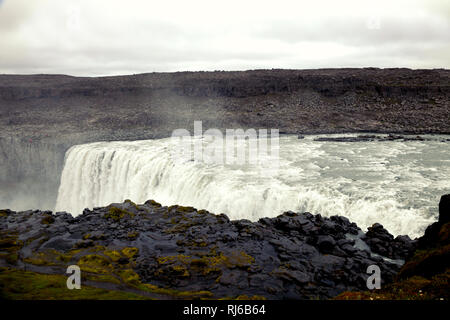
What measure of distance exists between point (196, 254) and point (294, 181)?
30.8 ft

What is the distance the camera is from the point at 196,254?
1347cm

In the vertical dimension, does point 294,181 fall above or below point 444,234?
below

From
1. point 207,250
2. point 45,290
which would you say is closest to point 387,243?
point 207,250

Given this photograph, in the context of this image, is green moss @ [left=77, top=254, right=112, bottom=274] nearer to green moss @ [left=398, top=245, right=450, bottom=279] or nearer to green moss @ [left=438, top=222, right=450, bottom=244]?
green moss @ [left=398, top=245, right=450, bottom=279]

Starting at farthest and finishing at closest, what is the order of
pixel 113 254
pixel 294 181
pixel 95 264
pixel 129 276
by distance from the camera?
pixel 294 181 < pixel 113 254 < pixel 95 264 < pixel 129 276

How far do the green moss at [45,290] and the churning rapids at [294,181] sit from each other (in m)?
10.3

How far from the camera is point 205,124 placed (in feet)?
165

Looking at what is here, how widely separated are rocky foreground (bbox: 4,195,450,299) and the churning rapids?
6.50 feet

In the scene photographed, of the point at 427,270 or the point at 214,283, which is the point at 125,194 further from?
the point at 427,270

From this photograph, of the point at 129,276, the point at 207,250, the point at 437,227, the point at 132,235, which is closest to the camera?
the point at 437,227

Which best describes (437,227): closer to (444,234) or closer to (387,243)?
(444,234)

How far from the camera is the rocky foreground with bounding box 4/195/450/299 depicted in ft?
35.9

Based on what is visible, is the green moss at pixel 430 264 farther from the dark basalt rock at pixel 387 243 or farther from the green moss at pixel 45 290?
the green moss at pixel 45 290

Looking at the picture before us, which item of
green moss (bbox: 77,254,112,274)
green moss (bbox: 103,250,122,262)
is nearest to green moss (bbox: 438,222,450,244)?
green moss (bbox: 77,254,112,274)
